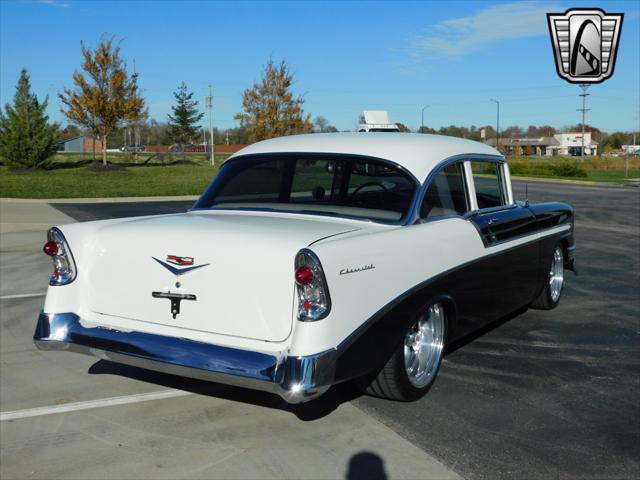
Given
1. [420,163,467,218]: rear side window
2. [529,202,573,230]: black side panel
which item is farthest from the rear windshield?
[529,202,573,230]: black side panel

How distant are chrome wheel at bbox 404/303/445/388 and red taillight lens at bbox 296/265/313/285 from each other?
1.18m

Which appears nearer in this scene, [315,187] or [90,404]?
[90,404]

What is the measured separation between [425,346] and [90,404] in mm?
2257

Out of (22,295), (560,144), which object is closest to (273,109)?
(22,295)

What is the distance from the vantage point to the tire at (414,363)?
14.9 feet

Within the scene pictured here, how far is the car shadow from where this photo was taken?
15.3 ft

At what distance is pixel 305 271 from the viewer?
3.79 metres

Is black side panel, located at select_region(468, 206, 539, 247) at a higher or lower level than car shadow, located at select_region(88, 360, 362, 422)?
higher

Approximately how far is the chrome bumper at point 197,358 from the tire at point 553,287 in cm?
408

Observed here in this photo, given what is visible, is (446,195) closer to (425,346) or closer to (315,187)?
(315,187)

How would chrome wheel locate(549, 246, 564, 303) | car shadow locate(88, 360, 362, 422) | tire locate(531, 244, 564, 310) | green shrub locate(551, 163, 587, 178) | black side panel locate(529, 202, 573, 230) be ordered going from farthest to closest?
green shrub locate(551, 163, 587, 178)
chrome wheel locate(549, 246, 564, 303)
tire locate(531, 244, 564, 310)
black side panel locate(529, 202, 573, 230)
car shadow locate(88, 360, 362, 422)

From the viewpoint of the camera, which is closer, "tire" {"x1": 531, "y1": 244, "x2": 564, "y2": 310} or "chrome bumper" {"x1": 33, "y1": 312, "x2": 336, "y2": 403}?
"chrome bumper" {"x1": 33, "y1": 312, "x2": 336, "y2": 403}

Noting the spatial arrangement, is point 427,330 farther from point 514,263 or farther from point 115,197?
point 115,197

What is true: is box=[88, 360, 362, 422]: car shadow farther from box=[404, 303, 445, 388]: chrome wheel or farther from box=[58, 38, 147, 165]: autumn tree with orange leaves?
box=[58, 38, 147, 165]: autumn tree with orange leaves
